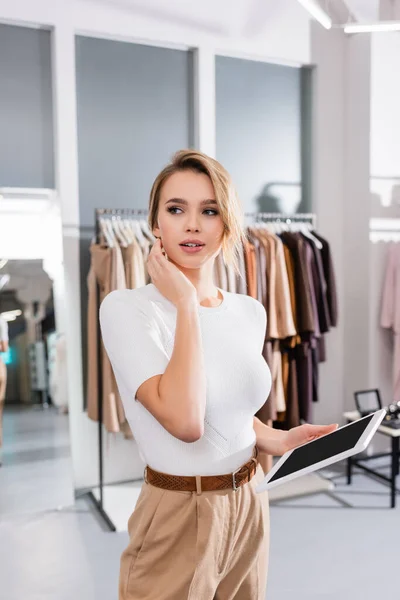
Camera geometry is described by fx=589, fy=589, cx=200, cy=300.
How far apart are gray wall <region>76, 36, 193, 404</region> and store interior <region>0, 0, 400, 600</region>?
0.01 m

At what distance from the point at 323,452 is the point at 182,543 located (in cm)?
34

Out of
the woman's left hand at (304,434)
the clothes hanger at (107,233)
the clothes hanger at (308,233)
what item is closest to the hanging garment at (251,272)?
the clothes hanger at (308,233)

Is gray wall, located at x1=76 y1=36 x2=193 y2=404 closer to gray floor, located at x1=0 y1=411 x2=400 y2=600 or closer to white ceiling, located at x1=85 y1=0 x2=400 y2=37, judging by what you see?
white ceiling, located at x1=85 y1=0 x2=400 y2=37

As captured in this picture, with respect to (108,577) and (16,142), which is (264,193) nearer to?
(16,142)

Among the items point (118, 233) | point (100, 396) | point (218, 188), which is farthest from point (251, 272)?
point (218, 188)

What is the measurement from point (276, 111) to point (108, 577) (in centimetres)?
334

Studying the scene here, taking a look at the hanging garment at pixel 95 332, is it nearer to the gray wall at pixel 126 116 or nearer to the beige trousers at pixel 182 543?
the gray wall at pixel 126 116

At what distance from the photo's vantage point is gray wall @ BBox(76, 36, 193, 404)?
381 centimetres

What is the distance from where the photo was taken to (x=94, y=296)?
354 centimetres

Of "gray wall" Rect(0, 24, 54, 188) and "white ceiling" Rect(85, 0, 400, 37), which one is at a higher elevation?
"white ceiling" Rect(85, 0, 400, 37)

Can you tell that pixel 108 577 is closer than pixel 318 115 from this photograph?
Yes

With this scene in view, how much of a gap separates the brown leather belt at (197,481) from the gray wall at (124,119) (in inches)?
108

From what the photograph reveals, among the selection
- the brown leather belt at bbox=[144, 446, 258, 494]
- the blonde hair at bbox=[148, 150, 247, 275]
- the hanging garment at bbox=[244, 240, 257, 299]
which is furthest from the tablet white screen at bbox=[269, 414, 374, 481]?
the hanging garment at bbox=[244, 240, 257, 299]

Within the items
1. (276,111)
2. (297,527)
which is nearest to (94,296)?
(297,527)
